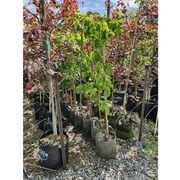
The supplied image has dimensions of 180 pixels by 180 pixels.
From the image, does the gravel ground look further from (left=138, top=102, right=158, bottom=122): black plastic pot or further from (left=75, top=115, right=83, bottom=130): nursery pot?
(left=138, top=102, right=158, bottom=122): black plastic pot

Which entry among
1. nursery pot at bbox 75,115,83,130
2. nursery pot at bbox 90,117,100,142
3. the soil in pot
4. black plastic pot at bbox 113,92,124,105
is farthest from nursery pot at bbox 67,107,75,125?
the soil in pot

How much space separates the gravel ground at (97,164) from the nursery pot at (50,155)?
4 cm

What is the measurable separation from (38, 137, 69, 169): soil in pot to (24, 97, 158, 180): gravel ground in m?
0.04

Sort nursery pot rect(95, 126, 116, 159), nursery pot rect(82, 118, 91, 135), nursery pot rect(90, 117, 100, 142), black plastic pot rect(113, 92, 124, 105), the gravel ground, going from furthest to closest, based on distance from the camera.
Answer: black plastic pot rect(113, 92, 124, 105) → nursery pot rect(82, 118, 91, 135) → nursery pot rect(90, 117, 100, 142) → nursery pot rect(95, 126, 116, 159) → the gravel ground

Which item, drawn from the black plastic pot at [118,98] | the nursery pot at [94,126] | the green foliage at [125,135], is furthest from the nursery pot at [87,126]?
the black plastic pot at [118,98]

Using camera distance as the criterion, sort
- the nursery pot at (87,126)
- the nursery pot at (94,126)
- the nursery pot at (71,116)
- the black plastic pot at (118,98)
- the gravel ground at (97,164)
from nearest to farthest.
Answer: the gravel ground at (97,164), the nursery pot at (94,126), the nursery pot at (87,126), the nursery pot at (71,116), the black plastic pot at (118,98)

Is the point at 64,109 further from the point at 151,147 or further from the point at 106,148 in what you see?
the point at 151,147

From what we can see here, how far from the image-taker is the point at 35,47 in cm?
166

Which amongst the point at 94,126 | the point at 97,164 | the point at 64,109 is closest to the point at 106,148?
the point at 97,164

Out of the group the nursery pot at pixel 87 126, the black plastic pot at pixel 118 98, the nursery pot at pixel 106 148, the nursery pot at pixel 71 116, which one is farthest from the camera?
the black plastic pot at pixel 118 98

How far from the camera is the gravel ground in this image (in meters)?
1.93

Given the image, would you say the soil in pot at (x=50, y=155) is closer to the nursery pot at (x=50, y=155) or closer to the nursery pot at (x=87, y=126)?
the nursery pot at (x=50, y=155)

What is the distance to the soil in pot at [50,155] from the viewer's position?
193cm
